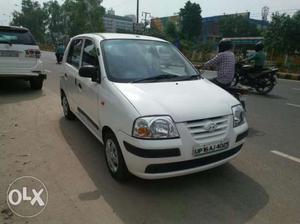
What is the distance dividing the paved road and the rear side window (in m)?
3.73

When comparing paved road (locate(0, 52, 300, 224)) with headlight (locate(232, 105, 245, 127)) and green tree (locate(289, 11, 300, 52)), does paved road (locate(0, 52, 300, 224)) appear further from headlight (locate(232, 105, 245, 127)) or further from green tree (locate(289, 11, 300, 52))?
green tree (locate(289, 11, 300, 52))

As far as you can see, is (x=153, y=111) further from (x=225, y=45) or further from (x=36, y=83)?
(x=36, y=83)

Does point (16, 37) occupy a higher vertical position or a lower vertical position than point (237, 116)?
higher

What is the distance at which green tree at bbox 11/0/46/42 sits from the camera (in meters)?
108

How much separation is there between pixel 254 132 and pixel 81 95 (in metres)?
3.34

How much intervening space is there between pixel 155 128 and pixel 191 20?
68994 millimetres

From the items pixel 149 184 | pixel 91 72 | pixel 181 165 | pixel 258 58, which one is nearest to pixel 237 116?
pixel 181 165

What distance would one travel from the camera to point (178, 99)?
376 cm

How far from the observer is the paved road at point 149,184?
330cm

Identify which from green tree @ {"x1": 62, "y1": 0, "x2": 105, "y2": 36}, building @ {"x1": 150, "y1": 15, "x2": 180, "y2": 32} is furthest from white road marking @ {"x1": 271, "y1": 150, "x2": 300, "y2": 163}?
building @ {"x1": 150, "y1": 15, "x2": 180, "y2": 32}

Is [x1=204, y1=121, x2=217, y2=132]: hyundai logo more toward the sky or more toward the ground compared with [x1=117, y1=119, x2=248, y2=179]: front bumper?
more toward the sky

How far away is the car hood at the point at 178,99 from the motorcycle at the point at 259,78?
7398mm

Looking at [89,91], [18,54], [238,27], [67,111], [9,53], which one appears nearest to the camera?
[89,91]

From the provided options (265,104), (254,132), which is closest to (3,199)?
(254,132)
